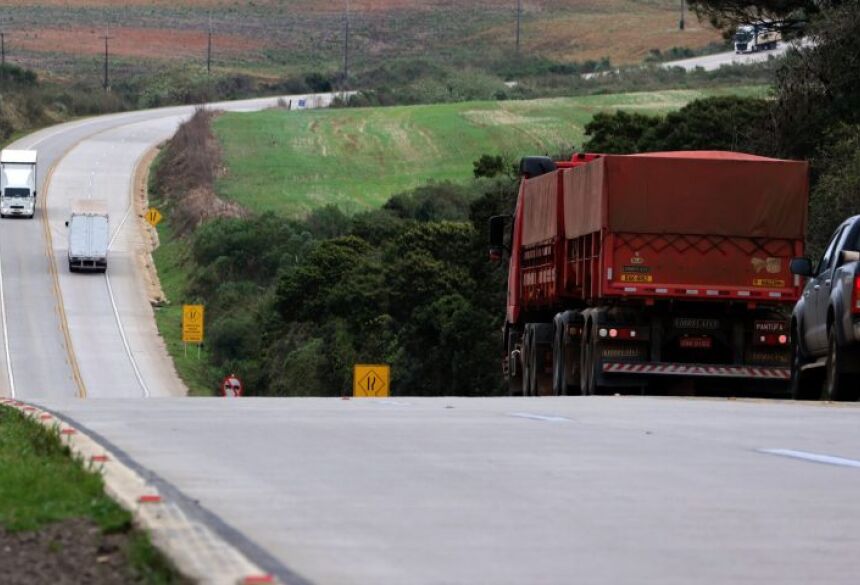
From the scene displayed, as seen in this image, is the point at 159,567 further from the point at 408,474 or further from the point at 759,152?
the point at 759,152

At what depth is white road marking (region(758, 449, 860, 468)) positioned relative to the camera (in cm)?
1300

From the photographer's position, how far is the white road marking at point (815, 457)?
13000 mm

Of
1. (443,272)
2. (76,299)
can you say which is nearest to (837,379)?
(443,272)

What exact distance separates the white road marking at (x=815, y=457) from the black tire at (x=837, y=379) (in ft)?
30.1

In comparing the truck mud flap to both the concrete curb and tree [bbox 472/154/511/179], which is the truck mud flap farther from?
tree [bbox 472/154/511/179]

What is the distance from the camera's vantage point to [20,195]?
98.9m

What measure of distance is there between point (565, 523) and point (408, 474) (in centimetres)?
225

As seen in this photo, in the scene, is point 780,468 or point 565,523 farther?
point 780,468

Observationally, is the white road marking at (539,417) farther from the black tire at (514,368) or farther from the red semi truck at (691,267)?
the black tire at (514,368)

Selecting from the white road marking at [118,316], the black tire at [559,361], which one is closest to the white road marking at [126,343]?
the white road marking at [118,316]

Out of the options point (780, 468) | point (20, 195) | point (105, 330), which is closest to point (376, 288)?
point (105, 330)

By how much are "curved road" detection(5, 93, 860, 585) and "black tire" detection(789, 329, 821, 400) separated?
2.43m

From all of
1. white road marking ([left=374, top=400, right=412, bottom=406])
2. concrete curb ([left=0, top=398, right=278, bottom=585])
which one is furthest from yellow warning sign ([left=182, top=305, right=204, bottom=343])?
concrete curb ([left=0, top=398, right=278, bottom=585])

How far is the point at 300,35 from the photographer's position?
189 metres
